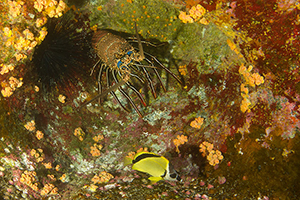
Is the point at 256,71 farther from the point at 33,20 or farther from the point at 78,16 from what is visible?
the point at 33,20

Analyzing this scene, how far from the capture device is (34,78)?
2.21m

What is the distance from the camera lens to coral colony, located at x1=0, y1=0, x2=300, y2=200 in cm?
200

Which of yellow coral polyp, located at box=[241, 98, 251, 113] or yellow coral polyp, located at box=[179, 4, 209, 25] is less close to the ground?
yellow coral polyp, located at box=[179, 4, 209, 25]

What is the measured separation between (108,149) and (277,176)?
2248 mm

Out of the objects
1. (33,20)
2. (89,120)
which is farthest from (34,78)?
(89,120)

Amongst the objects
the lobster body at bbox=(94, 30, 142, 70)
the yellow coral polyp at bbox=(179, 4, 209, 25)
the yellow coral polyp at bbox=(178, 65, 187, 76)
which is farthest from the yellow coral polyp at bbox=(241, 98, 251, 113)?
the lobster body at bbox=(94, 30, 142, 70)

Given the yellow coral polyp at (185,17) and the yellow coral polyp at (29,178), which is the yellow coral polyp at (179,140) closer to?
the yellow coral polyp at (185,17)

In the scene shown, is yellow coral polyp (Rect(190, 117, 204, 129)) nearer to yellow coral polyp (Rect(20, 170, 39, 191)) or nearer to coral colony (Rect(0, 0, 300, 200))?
coral colony (Rect(0, 0, 300, 200))

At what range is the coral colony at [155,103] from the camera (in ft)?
6.55

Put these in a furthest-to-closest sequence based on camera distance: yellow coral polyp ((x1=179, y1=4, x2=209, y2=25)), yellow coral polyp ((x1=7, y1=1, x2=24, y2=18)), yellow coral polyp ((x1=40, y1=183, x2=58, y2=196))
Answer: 1. yellow coral polyp ((x1=40, y1=183, x2=58, y2=196))
2. yellow coral polyp ((x1=179, y1=4, x2=209, y2=25))
3. yellow coral polyp ((x1=7, y1=1, x2=24, y2=18))

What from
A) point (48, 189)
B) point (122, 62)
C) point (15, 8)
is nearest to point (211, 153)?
point (122, 62)

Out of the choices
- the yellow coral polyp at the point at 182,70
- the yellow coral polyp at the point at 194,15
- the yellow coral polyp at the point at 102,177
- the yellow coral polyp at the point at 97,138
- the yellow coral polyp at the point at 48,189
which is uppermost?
the yellow coral polyp at the point at 194,15

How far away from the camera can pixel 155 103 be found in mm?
2641

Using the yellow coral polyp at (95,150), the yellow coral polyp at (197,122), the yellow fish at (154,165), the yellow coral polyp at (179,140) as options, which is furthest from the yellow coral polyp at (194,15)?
the yellow coral polyp at (95,150)
